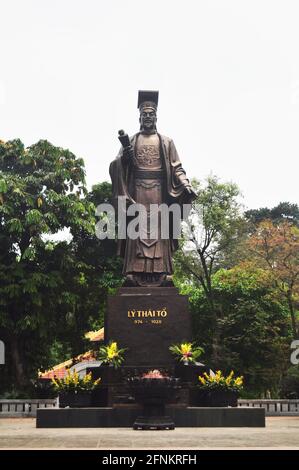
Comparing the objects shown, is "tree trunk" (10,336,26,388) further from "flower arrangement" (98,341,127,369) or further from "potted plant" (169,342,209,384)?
"potted plant" (169,342,209,384)

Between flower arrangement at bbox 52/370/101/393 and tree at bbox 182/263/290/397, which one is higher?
tree at bbox 182/263/290/397

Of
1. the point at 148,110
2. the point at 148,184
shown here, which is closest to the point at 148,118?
the point at 148,110

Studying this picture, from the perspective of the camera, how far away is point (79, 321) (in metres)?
27.3

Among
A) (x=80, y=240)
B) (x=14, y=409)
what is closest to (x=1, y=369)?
(x=14, y=409)

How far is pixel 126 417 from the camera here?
12.4 metres

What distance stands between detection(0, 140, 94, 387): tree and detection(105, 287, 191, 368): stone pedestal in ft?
27.8

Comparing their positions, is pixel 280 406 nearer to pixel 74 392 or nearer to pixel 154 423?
pixel 74 392

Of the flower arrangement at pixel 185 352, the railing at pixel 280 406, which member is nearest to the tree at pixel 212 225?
the railing at pixel 280 406

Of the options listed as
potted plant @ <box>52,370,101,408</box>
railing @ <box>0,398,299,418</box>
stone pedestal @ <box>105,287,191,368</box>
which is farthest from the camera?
railing @ <box>0,398,299,418</box>

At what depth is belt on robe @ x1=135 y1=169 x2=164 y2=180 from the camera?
1583 centimetres

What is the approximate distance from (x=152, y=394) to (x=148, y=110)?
7618 mm

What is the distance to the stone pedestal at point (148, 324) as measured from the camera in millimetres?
14086

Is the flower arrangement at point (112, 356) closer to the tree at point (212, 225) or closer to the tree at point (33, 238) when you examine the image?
the tree at point (33, 238)

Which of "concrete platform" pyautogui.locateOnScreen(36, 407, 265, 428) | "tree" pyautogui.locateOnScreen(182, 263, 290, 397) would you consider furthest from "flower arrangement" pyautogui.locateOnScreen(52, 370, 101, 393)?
"tree" pyautogui.locateOnScreen(182, 263, 290, 397)
